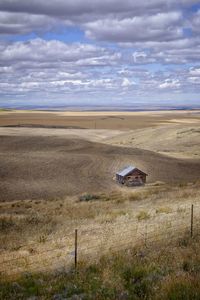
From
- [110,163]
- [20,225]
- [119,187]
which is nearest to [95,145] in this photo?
[110,163]

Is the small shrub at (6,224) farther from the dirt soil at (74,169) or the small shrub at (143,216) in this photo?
the dirt soil at (74,169)

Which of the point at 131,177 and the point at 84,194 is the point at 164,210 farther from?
the point at 131,177

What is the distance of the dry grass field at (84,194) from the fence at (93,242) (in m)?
0.05

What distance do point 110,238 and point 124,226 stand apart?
3.12 m

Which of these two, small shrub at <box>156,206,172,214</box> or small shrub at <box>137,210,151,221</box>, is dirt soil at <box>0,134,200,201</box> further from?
small shrub at <box>137,210,151,221</box>

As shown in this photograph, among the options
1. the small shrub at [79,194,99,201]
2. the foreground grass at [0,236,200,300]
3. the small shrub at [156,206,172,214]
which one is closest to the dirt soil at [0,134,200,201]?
the small shrub at [79,194,99,201]

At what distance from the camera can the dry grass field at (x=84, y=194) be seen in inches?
730

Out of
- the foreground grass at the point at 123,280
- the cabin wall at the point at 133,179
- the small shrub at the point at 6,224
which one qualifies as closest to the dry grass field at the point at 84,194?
the small shrub at the point at 6,224

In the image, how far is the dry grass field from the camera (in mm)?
18531

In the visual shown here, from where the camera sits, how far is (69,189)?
44000 mm

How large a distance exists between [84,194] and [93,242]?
863 inches

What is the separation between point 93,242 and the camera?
1694 cm

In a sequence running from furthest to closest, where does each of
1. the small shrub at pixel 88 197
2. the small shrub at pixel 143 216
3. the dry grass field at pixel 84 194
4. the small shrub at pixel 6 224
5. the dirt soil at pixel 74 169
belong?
1. the dirt soil at pixel 74 169
2. the small shrub at pixel 88 197
3. the small shrub at pixel 6 224
4. the small shrub at pixel 143 216
5. the dry grass field at pixel 84 194

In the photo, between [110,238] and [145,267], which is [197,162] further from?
[145,267]
